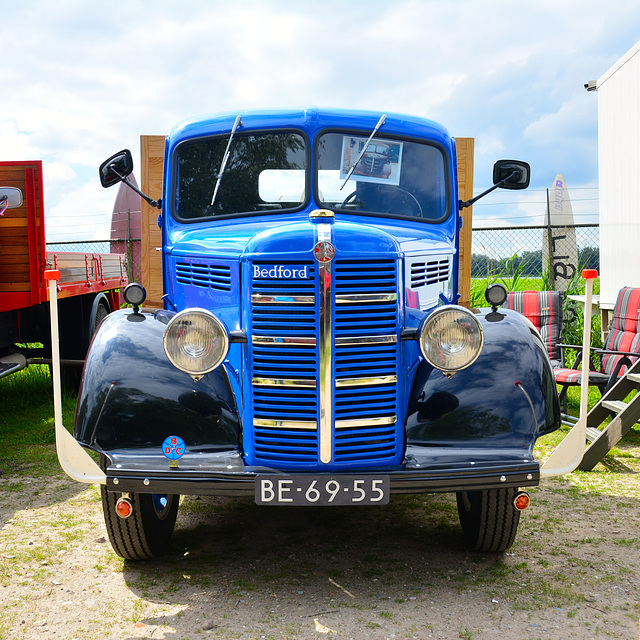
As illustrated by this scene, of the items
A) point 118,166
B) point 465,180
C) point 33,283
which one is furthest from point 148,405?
point 465,180

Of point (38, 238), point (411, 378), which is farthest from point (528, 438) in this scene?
point (38, 238)

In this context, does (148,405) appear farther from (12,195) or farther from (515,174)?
(12,195)

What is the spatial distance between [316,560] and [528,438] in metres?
1.29

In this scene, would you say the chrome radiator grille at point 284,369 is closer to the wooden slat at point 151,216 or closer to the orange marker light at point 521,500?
the orange marker light at point 521,500

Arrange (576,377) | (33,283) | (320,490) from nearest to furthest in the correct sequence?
(320,490)
(576,377)
(33,283)

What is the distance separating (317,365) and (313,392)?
121 mm

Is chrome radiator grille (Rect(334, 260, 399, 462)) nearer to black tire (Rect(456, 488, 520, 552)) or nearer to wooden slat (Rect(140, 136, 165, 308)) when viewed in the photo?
black tire (Rect(456, 488, 520, 552))

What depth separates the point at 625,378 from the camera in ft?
18.6

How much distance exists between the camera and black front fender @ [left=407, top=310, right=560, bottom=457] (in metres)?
3.09

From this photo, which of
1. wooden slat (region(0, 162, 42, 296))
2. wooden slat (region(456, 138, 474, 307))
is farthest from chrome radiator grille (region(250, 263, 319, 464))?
wooden slat (region(0, 162, 42, 296))

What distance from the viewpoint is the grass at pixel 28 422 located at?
218 inches

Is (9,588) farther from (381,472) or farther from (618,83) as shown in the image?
(618,83)

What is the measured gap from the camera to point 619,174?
8234 mm

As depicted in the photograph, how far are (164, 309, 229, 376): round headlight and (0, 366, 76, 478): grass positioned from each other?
2.98 metres
